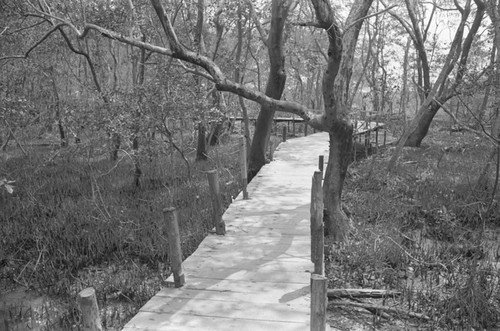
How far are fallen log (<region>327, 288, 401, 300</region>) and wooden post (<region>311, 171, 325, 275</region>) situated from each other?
2.64ft

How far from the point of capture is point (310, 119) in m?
6.14

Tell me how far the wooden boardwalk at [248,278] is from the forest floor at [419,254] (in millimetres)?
744

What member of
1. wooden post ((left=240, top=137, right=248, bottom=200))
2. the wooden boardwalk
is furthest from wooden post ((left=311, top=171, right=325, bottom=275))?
wooden post ((left=240, top=137, right=248, bottom=200))

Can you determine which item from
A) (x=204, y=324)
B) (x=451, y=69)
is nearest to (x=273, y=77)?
(x=451, y=69)

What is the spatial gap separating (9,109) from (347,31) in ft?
19.5

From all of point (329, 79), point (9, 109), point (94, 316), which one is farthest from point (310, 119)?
point (9, 109)

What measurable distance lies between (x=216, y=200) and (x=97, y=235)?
245 centimetres

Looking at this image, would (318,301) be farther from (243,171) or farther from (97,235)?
(97,235)

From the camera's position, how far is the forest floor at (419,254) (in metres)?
4.73

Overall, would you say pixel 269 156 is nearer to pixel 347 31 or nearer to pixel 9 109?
pixel 347 31

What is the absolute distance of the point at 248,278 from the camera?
4.30 m

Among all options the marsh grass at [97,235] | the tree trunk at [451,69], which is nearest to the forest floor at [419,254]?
the tree trunk at [451,69]

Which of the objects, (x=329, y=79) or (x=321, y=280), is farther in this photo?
(x=329, y=79)

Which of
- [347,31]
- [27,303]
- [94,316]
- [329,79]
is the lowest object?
[27,303]
